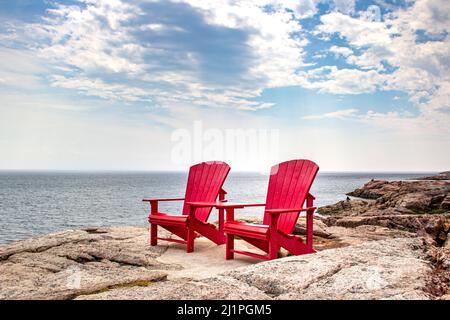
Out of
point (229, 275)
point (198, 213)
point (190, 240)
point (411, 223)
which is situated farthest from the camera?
point (411, 223)

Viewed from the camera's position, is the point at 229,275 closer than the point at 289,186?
Yes

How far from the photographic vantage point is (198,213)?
20.8ft

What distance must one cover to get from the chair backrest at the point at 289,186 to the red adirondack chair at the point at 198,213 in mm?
892

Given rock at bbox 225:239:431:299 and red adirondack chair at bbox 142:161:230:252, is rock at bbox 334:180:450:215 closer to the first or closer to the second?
red adirondack chair at bbox 142:161:230:252

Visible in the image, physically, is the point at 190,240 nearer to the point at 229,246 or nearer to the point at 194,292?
the point at 229,246

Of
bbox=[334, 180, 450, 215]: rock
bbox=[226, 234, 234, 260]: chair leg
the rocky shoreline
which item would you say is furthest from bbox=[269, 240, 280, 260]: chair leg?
bbox=[334, 180, 450, 215]: rock

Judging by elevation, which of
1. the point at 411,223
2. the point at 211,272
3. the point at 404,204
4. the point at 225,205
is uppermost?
the point at 225,205

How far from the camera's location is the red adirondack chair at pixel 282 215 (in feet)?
15.9

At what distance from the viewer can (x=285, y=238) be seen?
496 centimetres

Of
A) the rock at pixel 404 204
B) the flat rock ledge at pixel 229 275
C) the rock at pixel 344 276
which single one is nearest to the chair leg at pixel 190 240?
the flat rock ledge at pixel 229 275

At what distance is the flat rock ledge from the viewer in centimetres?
271

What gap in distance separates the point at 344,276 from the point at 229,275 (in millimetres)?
837

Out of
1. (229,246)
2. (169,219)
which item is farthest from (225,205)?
(169,219)
